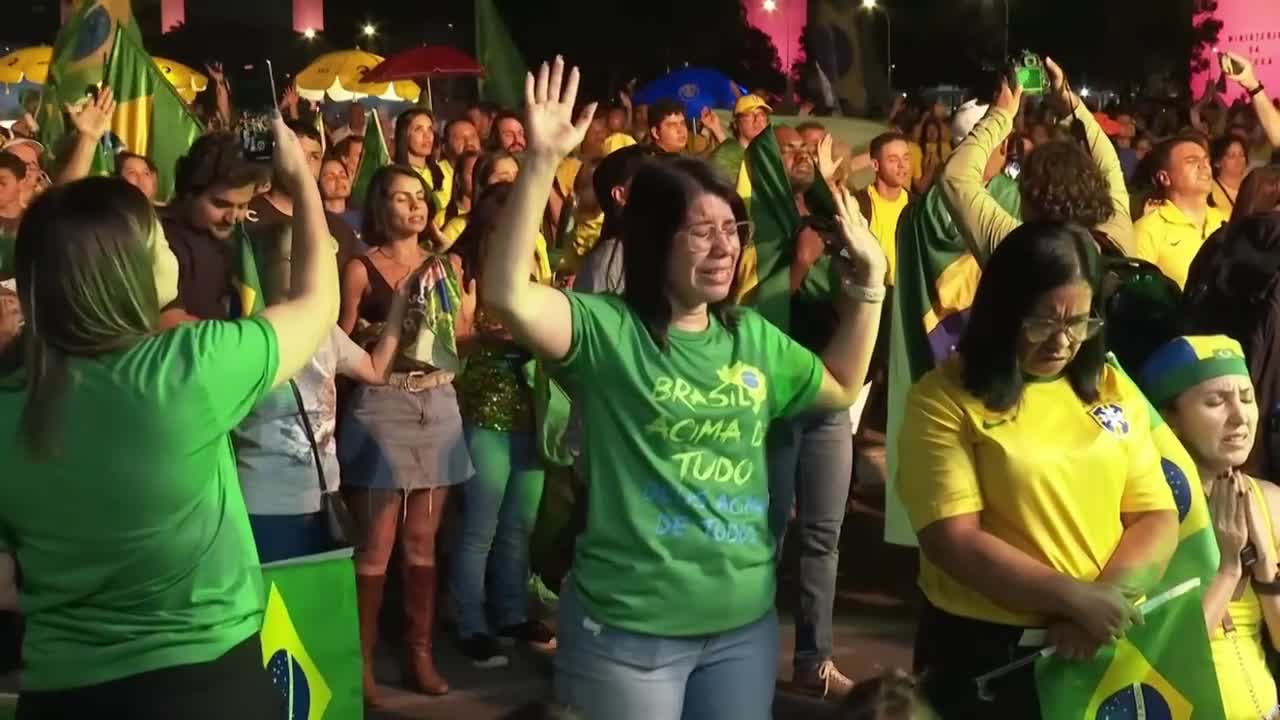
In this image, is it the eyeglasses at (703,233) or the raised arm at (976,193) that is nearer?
the eyeglasses at (703,233)

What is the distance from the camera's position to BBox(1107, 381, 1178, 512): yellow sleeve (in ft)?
10.4

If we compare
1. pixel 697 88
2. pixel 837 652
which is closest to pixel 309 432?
pixel 837 652

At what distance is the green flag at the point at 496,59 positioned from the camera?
13.6m

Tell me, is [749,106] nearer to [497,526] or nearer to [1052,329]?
[497,526]

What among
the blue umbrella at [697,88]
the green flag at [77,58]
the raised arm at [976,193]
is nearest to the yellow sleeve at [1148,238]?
the raised arm at [976,193]

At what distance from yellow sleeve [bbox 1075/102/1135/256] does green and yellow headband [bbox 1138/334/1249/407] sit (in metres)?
1.79

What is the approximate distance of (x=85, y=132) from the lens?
493cm

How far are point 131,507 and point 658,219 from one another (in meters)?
1.15

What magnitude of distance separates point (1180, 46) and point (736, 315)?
36830 mm

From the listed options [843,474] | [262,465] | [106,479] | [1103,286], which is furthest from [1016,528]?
[843,474]

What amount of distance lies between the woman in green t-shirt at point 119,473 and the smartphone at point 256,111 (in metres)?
0.38

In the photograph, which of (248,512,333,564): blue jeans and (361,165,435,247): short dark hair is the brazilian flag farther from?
(361,165,435,247): short dark hair

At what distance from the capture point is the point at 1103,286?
334cm

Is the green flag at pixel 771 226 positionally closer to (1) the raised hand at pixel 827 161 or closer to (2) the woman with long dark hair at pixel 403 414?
(1) the raised hand at pixel 827 161
